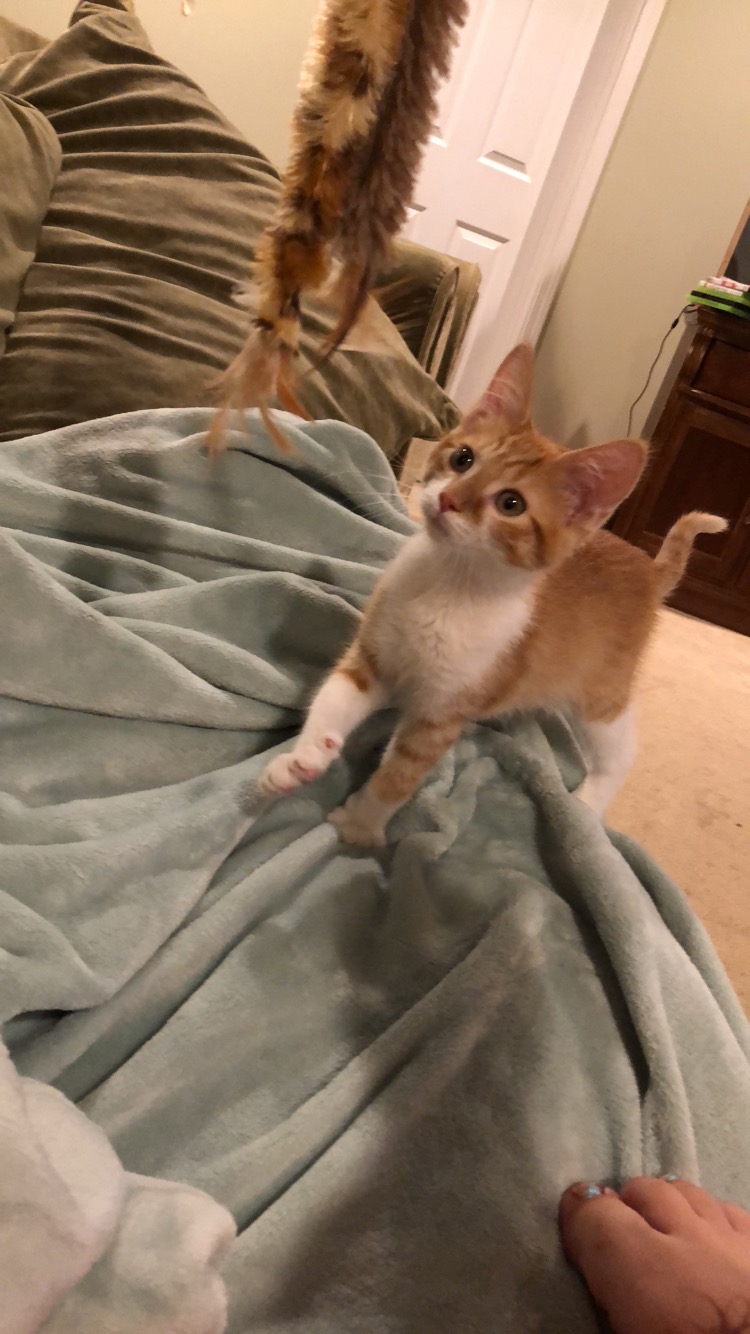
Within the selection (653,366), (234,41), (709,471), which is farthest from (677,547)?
(234,41)

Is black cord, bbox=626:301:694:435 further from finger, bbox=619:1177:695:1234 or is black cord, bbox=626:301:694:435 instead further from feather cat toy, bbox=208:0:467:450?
finger, bbox=619:1177:695:1234

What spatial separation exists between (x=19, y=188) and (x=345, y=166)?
98 centimetres

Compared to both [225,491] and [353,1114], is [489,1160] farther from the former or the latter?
[225,491]

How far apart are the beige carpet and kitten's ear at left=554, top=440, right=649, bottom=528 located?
0.59 meters

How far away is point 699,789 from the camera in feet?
5.54

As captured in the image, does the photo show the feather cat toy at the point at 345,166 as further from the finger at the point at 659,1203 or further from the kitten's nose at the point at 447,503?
the finger at the point at 659,1203

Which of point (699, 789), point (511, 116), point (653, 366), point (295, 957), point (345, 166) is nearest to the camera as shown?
point (345, 166)

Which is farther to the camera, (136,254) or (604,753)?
(136,254)

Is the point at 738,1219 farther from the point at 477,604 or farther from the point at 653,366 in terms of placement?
the point at 653,366

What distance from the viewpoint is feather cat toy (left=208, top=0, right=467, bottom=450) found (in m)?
0.53

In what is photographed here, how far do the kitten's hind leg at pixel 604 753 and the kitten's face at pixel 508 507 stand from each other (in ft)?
1.26

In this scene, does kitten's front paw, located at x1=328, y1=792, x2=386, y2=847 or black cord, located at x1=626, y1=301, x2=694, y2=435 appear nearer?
kitten's front paw, located at x1=328, y1=792, x2=386, y2=847

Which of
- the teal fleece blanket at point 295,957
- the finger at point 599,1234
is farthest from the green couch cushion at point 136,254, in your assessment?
the finger at point 599,1234

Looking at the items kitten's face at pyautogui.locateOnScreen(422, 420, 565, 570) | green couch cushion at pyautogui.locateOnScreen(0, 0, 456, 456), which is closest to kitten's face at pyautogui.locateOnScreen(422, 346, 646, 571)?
kitten's face at pyautogui.locateOnScreen(422, 420, 565, 570)
